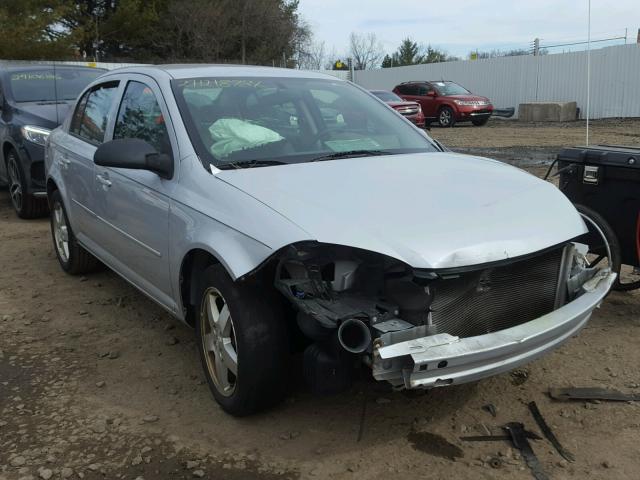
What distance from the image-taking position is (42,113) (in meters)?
7.93

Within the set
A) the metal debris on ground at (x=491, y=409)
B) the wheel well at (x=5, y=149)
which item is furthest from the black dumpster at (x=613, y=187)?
the wheel well at (x=5, y=149)

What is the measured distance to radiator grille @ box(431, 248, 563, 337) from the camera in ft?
8.95

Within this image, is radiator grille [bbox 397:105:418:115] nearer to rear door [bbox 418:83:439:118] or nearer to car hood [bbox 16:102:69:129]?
rear door [bbox 418:83:439:118]

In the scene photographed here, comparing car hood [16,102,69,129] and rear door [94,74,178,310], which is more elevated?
car hood [16,102,69,129]

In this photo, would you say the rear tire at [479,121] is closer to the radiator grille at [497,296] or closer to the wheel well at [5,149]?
the wheel well at [5,149]

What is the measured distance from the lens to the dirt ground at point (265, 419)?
2.82m

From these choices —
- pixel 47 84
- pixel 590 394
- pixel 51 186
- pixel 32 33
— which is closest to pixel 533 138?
pixel 47 84

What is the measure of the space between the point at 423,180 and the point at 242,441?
60.8 inches

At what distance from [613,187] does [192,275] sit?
2.86 m

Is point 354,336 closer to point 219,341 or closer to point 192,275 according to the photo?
point 219,341

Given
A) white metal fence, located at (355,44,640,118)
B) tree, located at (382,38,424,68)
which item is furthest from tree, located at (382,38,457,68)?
white metal fence, located at (355,44,640,118)

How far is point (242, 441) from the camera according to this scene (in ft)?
9.91

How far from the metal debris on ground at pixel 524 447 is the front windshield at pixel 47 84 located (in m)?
7.13

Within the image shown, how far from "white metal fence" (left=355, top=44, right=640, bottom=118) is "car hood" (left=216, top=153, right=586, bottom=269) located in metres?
21.8
